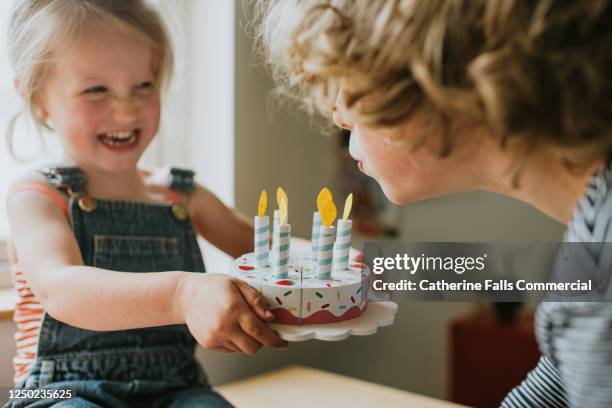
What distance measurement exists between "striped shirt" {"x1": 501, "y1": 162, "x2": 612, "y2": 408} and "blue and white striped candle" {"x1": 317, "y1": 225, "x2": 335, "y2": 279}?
0.23 m

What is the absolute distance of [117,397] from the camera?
86 centimetres

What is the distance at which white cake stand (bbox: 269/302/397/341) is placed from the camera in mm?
643

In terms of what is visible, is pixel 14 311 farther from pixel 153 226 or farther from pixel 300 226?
pixel 300 226

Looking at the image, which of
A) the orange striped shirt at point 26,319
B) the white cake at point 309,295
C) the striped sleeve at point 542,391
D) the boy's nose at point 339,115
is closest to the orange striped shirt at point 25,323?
the orange striped shirt at point 26,319

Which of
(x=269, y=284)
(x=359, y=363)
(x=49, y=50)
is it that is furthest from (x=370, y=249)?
(x=359, y=363)

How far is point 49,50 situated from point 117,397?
46 centimetres

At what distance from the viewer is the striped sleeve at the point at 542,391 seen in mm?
751

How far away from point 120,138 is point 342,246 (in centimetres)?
36

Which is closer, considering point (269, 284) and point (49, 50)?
point (269, 284)

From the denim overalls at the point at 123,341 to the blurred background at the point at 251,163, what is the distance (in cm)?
17

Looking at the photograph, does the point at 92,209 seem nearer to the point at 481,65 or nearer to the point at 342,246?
the point at 342,246

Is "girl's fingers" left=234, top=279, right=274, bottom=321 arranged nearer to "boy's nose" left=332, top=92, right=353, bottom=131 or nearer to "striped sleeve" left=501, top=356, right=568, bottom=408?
"boy's nose" left=332, top=92, right=353, bottom=131

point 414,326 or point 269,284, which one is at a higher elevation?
point 269,284

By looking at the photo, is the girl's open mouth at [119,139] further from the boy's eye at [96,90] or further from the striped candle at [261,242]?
the striped candle at [261,242]
